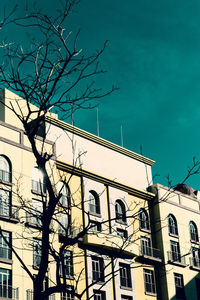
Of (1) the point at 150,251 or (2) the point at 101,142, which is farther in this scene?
(2) the point at 101,142

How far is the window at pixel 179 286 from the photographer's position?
139 feet

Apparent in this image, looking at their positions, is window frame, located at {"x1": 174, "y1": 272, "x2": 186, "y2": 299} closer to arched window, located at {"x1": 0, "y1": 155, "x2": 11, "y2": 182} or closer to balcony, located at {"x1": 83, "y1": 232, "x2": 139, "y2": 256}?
balcony, located at {"x1": 83, "y1": 232, "x2": 139, "y2": 256}

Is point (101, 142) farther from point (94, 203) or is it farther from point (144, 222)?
point (144, 222)

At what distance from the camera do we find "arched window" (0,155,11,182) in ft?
109

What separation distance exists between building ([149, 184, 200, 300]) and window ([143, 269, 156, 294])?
632 millimetres

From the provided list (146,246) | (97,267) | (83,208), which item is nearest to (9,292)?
(97,267)

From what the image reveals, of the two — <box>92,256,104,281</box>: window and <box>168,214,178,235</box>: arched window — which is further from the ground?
<box>168,214,178,235</box>: arched window

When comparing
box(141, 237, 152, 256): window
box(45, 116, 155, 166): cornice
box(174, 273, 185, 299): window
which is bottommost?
box(174, 273, 185, 299): window

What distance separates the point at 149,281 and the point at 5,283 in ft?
48.6

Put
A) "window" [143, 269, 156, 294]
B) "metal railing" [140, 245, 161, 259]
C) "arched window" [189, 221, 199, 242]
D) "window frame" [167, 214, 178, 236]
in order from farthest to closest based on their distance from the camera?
"arched window" [189, 221, 199, 242], "window frame" [167, 214, 178, 236], "metal railing" [140, 245, 161, 259], "window" [143, 269, 156, 294]

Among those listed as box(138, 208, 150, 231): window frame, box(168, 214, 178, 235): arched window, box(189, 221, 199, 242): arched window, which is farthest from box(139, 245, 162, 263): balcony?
box(189, 221, 199, 242): arched window

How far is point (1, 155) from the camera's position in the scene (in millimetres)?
33719

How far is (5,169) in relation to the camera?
110 ft

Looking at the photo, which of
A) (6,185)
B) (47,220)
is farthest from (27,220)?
(47,220)
